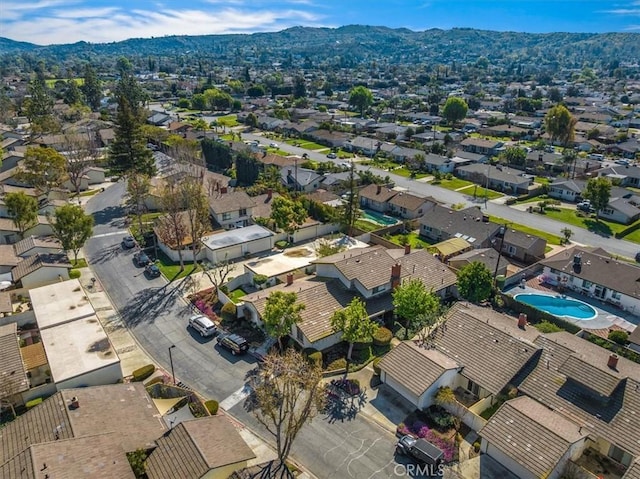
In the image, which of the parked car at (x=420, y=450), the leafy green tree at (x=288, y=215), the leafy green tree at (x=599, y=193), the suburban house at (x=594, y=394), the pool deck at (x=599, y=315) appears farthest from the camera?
the leafy green tree at (x=599, y=193)

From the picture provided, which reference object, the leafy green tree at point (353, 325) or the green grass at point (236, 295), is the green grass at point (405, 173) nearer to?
the green grass at point (236, 295)

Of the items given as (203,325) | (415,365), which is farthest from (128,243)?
(415,365)

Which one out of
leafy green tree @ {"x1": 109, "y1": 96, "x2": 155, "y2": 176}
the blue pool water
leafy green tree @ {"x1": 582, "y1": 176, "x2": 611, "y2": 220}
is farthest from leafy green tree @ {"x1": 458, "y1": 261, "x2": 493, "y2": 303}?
leafy green tree @ {"x1": 109, "y1": 96, "x2": 155, "y2": 176}

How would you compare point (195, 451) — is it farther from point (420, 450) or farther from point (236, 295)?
point (236, 295)

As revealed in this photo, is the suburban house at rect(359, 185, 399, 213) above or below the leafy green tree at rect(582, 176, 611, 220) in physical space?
below

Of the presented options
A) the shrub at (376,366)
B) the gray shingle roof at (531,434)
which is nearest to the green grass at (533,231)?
the gray shingle roof at (531,434)

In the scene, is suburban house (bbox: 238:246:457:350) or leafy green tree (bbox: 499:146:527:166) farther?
leafy green tree (bbox: 499:146:527:166)

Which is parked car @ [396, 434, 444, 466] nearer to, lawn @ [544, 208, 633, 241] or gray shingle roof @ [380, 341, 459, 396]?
gray shingle roof @ [380, 341, 459, 396]
